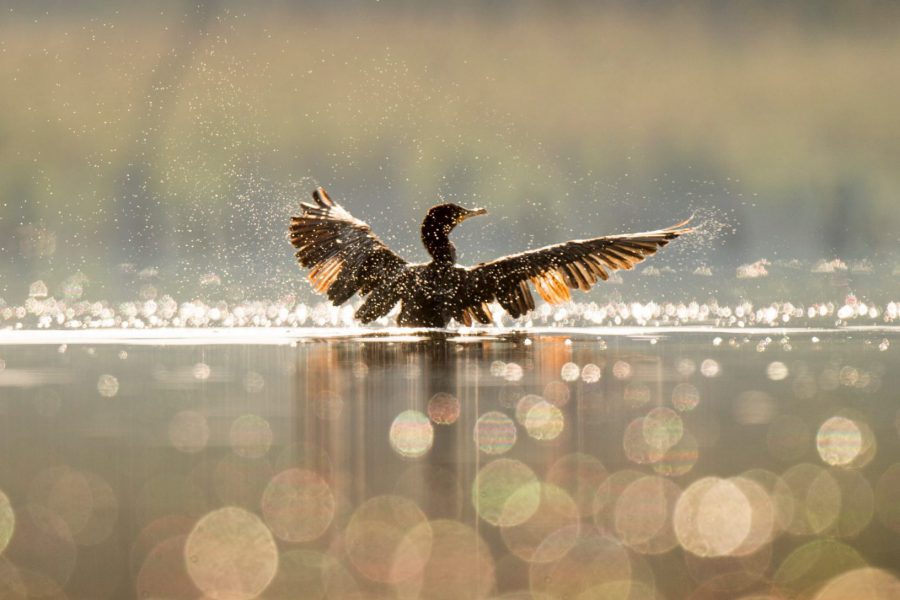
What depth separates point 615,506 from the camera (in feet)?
19.2

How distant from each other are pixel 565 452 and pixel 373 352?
902cm

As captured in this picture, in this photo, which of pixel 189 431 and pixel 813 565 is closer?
pixel 813 565

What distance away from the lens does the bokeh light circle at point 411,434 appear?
7.36 metres

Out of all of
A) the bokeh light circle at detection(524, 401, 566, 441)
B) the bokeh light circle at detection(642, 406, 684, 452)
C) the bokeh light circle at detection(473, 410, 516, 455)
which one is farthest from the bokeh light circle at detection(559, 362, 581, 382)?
the bokeh light circle at detection(473, 410, 516, 455)

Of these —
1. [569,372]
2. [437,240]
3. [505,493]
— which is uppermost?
[437,240]

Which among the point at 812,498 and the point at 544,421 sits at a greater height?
the point at 544,421

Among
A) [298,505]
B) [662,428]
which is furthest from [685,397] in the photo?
[298,505]

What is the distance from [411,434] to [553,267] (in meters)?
9.37

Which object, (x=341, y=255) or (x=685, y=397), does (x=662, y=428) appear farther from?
(x=341, y=255)

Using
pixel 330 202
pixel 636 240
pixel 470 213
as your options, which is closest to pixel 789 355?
pixel 636 240

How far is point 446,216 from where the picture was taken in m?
17.8

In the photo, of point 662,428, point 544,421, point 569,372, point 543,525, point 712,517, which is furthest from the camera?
point 569,372

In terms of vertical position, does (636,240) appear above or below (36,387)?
above

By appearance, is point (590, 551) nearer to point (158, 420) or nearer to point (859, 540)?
point (859, 540)
